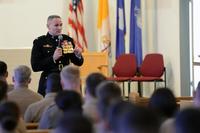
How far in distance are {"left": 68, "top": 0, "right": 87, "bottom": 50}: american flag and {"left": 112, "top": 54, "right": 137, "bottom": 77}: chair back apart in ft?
3.43

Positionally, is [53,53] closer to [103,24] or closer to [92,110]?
[92,110]

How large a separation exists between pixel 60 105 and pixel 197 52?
6994mm

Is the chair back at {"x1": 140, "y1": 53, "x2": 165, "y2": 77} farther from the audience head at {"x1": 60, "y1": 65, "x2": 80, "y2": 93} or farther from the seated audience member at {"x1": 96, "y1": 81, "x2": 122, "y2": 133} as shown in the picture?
the seated audience member at {"x1": 96, "y1": 81, "x2": 122, "y2": 133}

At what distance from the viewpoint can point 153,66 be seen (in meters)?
9.74

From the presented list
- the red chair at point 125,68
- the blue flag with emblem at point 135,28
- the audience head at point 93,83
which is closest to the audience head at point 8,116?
the audience head at point 93,83

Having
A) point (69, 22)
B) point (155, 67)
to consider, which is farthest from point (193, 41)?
point (69, 22)

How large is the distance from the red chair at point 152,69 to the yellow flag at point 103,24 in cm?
124

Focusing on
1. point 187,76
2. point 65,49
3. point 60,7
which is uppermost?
point 60,7

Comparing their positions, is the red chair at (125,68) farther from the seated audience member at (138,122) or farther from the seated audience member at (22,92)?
the seated audience member at (138,122)

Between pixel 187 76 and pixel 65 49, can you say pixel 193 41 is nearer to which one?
pixel 187 76

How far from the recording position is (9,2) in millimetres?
10523

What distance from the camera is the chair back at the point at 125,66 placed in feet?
32.4

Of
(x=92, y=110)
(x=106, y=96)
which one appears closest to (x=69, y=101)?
(x=106, y=96)

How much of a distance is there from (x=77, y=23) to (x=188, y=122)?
8.83m
